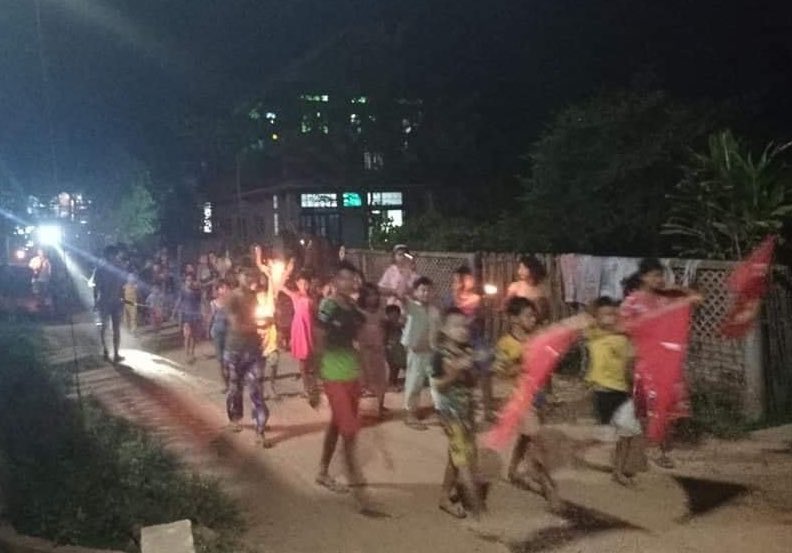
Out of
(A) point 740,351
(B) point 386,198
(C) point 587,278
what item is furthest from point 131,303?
(B) point 386,198

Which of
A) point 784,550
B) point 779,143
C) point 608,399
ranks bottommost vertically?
point 784,550

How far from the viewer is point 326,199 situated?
111ft

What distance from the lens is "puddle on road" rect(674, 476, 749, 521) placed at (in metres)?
8.05

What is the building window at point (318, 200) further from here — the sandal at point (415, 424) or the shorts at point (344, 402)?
the shorts at point (344, 402)

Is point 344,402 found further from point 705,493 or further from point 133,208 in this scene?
point 133,208

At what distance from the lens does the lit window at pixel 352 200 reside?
33.8 meters

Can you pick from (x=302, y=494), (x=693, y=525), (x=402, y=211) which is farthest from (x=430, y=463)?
(x=402, y=211)

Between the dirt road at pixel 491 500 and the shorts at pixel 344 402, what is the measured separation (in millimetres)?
603

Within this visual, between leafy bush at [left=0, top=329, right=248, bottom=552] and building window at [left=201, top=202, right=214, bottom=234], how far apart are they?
1240 inches

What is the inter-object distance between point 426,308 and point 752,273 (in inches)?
118

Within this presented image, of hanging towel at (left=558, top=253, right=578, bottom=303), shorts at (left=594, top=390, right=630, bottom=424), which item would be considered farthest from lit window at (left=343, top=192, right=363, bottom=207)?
shorts at (left=594, top=390, right=630, bottom=424)

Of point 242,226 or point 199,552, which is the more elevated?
point 242,226

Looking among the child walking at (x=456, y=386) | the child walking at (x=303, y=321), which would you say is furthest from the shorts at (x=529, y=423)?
the child walking at (x=303, y=321)

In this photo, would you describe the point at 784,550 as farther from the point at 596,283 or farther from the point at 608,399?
the point at 596,283
